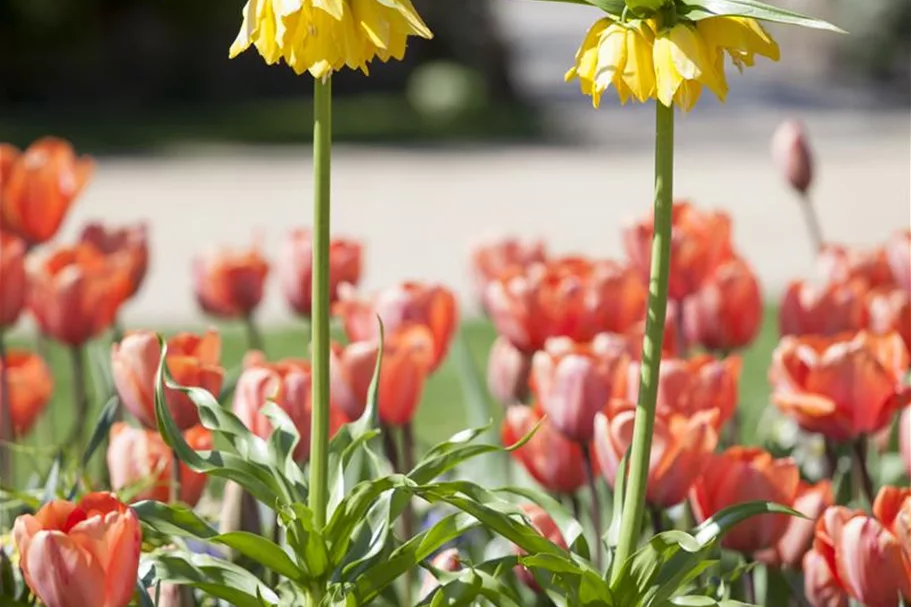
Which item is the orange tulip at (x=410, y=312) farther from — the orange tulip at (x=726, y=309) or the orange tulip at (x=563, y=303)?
the orange tulip at (x=726, y=309)

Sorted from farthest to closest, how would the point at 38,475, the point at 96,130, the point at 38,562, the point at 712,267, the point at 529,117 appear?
the point at 529,117 → the point at 96,130 → the point at 712,267 → the point at 38,475 → the point at 38,562

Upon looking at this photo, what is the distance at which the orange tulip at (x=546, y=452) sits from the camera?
1.41 meters

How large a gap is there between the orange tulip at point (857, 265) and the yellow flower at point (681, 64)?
2.87 ft

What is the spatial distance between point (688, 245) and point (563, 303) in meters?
0.18

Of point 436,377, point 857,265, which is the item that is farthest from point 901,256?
point 436,377

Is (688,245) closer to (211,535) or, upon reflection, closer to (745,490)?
(745,490)

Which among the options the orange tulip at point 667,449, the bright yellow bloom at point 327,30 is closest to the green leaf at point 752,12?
the bright yellow bloom at point 327,30

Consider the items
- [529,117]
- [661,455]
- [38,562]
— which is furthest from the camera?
[529,117]

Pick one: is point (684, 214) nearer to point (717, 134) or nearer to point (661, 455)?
point (661, 455)

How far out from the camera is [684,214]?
1.82 m

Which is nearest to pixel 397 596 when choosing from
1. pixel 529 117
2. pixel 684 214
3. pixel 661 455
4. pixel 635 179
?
pixel 661 455

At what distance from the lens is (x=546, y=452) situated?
4.70 ft

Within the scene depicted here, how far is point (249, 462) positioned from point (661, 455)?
34cm

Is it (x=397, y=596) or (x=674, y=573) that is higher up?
(x=674, y=573)
